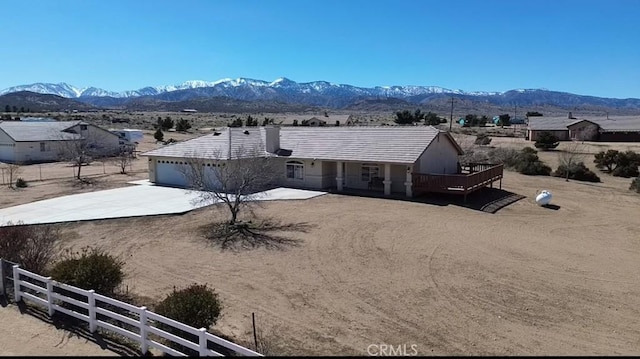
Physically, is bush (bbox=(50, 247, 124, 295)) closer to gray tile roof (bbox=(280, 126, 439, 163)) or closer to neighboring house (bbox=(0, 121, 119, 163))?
gray tile roof (bbox=(280, 126, 439, 163))

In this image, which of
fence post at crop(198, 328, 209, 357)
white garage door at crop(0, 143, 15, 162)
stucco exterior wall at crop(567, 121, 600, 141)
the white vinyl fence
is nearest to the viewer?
fence post at crop(198, 328, 209, 357)

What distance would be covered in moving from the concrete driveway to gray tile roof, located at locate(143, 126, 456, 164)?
3.14 meters

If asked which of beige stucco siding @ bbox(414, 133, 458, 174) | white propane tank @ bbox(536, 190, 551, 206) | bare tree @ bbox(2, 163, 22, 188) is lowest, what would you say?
bare tree @ bbox(2, 163, 22, 188)

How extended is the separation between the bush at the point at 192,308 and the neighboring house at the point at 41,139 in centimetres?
4328

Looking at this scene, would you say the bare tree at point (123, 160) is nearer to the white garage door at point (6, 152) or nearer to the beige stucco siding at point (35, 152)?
the beige stucco siding at point (35, 152)

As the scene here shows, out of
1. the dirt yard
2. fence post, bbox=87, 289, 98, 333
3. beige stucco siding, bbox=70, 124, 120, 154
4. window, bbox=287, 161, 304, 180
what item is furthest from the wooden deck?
beige stucco siding, bbox=70, 124, 120, 154

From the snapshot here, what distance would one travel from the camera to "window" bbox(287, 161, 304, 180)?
1254 inches

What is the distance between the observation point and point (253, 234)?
1947cm

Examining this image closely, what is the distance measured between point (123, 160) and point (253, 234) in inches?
1124

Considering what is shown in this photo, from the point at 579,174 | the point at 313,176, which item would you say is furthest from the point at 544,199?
the point at 579,174

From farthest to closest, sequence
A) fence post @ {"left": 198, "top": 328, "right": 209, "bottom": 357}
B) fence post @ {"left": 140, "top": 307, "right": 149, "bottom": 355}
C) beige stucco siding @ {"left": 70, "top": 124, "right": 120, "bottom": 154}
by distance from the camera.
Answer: beige stucco siding @ {"left": 70, "top": 124, "right": 120, "bottom": 154} → fence post @ {"left": 140, "top": 307, "right": 149, "bottom": 355} → fence post @ {"left": 198, "top": 328, "right": 209, "bottom": 357}

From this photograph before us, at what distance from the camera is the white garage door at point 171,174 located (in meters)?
33.4

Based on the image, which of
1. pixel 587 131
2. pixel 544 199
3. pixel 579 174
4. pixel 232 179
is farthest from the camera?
pixel 587 131

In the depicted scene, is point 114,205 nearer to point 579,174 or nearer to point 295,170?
point 295,170
